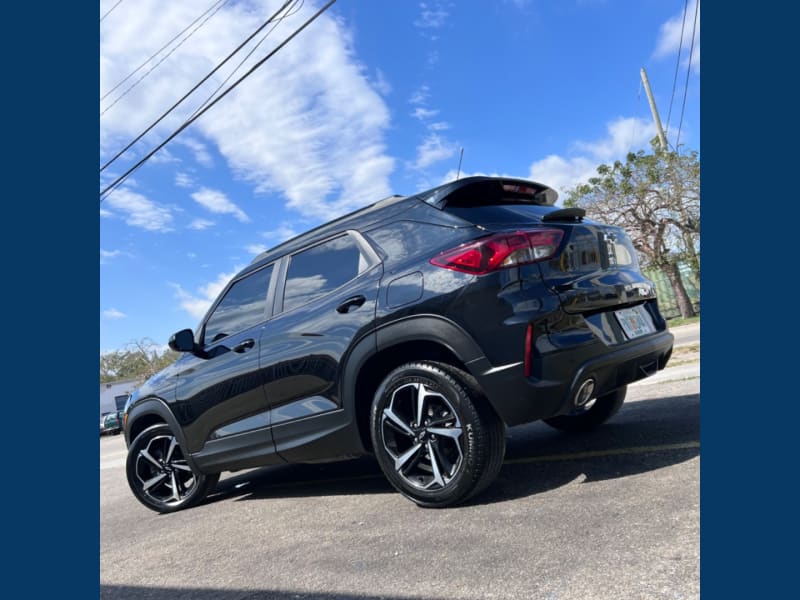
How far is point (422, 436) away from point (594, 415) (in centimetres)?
198

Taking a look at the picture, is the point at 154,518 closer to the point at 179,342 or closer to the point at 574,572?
the point at 179,342

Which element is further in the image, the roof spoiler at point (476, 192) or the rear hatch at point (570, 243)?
the roof spoiler at point (476, 192)

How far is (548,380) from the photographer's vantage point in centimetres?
310

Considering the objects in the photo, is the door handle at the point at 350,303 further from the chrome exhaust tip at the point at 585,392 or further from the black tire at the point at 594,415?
the black tire at the point at 594,415

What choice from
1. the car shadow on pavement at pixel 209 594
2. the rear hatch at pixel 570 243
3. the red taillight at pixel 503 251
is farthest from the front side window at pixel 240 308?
the car shadow on pavement at pixel 209 594

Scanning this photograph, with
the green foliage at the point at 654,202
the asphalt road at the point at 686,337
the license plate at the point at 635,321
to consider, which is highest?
the green foliage at the point at 654,202

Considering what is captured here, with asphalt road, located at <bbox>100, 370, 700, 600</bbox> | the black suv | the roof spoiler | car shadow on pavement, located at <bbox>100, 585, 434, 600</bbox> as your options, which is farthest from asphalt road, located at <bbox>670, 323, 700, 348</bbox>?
car shadow on pavement, located at <bbox>100, 585, 434, 600</bbox>

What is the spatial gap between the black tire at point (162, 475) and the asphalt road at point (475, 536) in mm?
172

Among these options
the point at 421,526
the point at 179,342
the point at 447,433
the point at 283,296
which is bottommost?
the point at 421,526

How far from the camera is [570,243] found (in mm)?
3441

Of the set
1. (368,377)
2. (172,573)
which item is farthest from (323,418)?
(172,573)

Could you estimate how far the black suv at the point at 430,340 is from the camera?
3.19 metres

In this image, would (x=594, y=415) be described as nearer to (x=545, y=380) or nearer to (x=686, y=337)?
(x=545, y=380)

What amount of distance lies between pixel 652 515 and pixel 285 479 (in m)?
3.56
